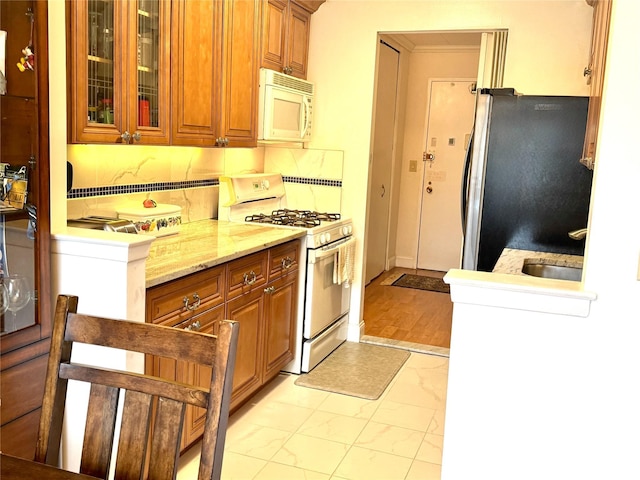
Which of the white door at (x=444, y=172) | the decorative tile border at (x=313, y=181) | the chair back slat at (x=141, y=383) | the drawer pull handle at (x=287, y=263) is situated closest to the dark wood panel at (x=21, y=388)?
the chair back slat at (x=141, y=383)

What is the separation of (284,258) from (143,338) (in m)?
2.30

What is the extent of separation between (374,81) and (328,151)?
0.56 m

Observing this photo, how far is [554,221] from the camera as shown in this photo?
136 inches

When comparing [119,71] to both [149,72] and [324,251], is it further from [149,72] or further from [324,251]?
[324,251]

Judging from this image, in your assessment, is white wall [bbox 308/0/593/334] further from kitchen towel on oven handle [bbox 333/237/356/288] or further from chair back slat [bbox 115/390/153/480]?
chair back slat [bbox 115/390/153/480]

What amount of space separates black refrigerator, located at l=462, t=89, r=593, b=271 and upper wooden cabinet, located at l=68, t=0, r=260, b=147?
1.34m

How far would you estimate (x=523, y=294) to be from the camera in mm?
1916

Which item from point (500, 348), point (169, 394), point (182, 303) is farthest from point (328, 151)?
point (169, 394)

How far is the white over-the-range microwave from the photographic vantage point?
12.6ft

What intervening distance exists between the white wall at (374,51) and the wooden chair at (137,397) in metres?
3.17

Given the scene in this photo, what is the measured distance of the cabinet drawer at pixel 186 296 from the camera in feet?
7.95

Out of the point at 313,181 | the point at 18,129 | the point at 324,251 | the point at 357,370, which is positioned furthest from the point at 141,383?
the point at 313,181

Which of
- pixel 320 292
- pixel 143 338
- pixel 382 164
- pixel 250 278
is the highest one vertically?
pixel 382 164

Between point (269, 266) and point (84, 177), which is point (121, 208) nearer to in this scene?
point (84, 177)
